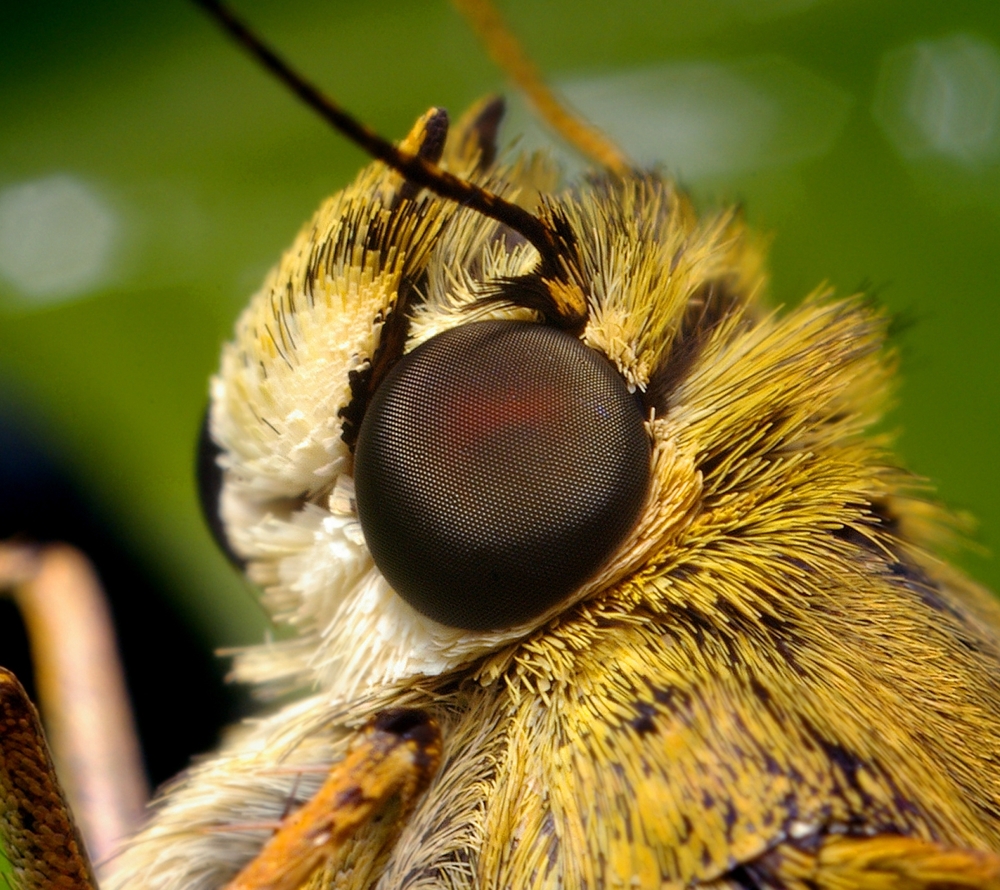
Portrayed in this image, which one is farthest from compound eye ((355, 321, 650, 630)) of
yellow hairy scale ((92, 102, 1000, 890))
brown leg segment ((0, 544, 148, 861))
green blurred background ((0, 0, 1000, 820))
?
green blurred background ((0, 0, 1000, 820))

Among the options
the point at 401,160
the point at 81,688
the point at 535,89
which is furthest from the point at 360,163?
the point at 401,160

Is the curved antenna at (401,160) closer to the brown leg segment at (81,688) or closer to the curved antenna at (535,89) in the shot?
the curved antenna at (535,89)

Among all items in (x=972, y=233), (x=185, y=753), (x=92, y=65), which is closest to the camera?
(x=185, y=753)

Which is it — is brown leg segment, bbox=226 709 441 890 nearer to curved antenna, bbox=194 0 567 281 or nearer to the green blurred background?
curved antenna, bbox=194 0 567 281

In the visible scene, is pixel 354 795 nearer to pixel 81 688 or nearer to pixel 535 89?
pixel 81 688

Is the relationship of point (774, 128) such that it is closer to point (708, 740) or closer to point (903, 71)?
point (903, 71)

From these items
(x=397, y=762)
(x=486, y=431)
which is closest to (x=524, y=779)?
(x=397, y=762)

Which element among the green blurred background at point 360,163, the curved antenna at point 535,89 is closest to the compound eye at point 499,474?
the curved antenna at point 535,89
